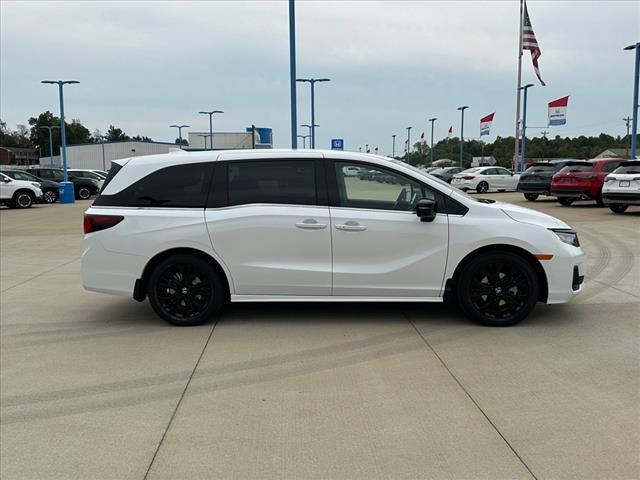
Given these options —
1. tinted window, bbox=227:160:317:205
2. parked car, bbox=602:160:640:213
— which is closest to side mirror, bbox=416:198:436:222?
tinted window, bbox=227:160:317:205

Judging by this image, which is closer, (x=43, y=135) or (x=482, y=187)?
(x=482, y=187)

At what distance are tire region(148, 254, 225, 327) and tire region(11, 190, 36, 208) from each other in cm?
2236

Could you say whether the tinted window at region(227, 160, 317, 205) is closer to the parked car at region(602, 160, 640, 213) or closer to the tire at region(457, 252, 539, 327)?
the tire at region(457, 252, 539, 327)

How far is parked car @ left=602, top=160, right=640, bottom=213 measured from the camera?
15.1 metres

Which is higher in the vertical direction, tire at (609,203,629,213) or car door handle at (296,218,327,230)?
car door handle at (296,218,327,230)

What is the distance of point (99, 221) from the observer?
5785 mm

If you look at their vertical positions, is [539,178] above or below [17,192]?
above

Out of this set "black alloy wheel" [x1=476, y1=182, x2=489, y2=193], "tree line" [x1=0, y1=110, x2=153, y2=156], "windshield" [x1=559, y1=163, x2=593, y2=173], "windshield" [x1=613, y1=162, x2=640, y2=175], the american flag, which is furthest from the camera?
"tree line" [x1=0, y1=110, x2=153, y2=156]

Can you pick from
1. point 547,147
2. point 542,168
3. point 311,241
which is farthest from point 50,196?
point 547,147

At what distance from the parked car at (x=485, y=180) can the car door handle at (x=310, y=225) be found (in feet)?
79.0

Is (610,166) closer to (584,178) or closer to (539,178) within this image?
(584,178)

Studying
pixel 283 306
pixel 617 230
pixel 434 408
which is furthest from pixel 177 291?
pixel 617 230

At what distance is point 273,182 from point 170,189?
1.05 m

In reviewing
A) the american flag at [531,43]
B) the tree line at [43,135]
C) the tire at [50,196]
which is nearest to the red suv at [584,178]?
the american flag at [531,43]
